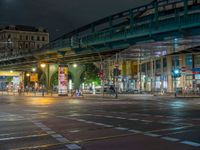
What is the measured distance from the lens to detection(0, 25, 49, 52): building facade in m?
180

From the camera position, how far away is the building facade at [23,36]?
179875 mm

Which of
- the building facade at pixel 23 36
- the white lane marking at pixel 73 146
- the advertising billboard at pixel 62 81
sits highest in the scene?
the building facade at pixel 23 36

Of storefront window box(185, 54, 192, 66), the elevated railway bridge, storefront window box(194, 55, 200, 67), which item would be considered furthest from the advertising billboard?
storefront window box(194, 55, 200, 67)

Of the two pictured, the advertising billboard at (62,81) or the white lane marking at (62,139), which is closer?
the white lane marking at (62,139)

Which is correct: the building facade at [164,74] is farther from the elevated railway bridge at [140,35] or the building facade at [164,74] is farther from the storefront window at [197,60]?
the elevated railway bridge at [140,35]

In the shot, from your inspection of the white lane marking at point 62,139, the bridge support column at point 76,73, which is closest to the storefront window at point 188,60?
the bridge support column at point 76,73

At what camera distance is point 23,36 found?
7274 inches

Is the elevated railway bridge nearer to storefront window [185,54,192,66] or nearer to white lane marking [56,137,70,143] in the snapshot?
storefront window [185,54,192,66]

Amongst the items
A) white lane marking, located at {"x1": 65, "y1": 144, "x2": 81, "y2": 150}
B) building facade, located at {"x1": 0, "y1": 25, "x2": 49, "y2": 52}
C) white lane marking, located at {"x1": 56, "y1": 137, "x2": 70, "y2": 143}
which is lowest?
white lane marking, located at {"x1": 65, "y1": 144, "x2": 81, "y2": 150}

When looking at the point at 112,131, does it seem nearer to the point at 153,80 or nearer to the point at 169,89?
the point at 169,89

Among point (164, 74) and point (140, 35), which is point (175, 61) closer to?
point (164, 74)

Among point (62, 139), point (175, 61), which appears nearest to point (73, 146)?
point (62, 139)

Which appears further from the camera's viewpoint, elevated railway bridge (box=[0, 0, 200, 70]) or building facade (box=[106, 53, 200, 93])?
building facade (box=[106, 53, 200, 93])

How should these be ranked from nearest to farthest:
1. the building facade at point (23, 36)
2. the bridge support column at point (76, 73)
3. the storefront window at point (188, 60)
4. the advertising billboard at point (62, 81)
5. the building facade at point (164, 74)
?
the advertising billboard at point (62, 81) < the building facade at point (164, 74) < the storefront window at point (188, 60) < the bridge support column at point (76, 73) < the building facade at point (23, 36)
